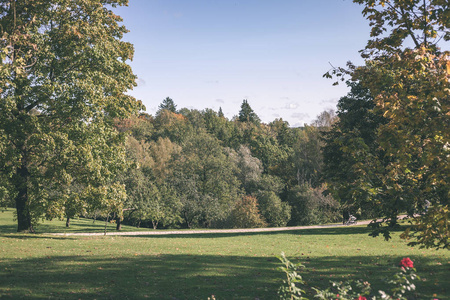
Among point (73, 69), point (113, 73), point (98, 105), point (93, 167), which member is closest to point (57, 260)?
point (93, 167)

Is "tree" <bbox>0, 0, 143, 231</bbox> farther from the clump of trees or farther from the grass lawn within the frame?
the grass lawn

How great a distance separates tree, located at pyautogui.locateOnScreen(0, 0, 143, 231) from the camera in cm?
1639

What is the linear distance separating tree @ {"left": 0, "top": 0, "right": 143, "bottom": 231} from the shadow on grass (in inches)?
230

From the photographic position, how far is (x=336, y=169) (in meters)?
26.8

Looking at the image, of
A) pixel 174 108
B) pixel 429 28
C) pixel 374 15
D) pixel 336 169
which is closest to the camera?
pixel 429 28

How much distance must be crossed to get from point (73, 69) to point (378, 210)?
54.4ft

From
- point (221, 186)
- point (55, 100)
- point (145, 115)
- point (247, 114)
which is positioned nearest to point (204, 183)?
point (221, 186)

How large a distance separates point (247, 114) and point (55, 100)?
84594 millimetres

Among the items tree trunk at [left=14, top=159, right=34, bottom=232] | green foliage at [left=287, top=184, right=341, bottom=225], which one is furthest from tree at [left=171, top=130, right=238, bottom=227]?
tree trunk at [left=14, top=159, right=34, bottom=232]

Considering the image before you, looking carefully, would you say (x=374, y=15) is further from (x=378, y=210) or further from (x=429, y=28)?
(x=378, y=210)

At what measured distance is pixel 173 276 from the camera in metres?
10.0

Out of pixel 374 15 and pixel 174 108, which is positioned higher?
pixel 174 108

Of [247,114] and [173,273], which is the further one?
[247,114]

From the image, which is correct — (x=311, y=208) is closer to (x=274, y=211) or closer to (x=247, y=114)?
Result: (x=274, y=211)
